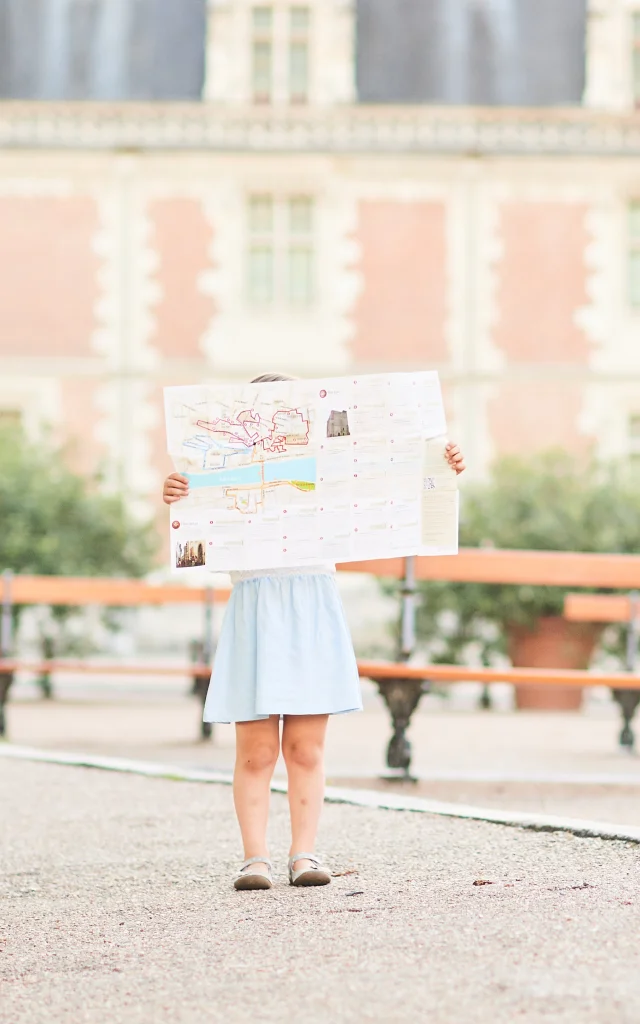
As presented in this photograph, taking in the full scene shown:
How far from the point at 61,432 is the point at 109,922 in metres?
16.8

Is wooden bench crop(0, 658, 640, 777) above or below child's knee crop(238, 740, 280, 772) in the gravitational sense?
below

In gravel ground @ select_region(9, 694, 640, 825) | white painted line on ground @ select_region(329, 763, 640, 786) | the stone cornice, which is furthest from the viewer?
the stone cornice

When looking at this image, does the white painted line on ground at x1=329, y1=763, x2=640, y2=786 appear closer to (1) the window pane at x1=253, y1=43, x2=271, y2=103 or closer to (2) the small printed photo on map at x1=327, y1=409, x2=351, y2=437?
(2) the small printed photo on map at x1=327, y1=409, x2=351, y2=437

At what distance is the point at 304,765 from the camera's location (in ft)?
14.8

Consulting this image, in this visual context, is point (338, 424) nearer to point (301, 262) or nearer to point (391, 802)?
point (391, 802)

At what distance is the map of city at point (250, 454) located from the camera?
15.1 ft

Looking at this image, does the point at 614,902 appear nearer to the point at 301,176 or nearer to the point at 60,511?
the point at 60,511

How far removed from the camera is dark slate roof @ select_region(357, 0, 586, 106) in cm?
2145

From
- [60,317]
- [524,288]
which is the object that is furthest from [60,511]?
[524,288]

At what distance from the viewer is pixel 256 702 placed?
442 centimetres

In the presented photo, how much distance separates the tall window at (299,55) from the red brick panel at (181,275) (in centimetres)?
199

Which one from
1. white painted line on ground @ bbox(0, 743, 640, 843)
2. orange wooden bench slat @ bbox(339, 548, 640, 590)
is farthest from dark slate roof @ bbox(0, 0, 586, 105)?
white painted line on ground @ bbox(0, 743, 640, 843)

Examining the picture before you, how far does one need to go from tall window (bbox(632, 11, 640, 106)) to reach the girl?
18.3 m

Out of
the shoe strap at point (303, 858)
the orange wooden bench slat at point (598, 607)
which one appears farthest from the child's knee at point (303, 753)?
the orange wooden bench slat at point (598, 607)
